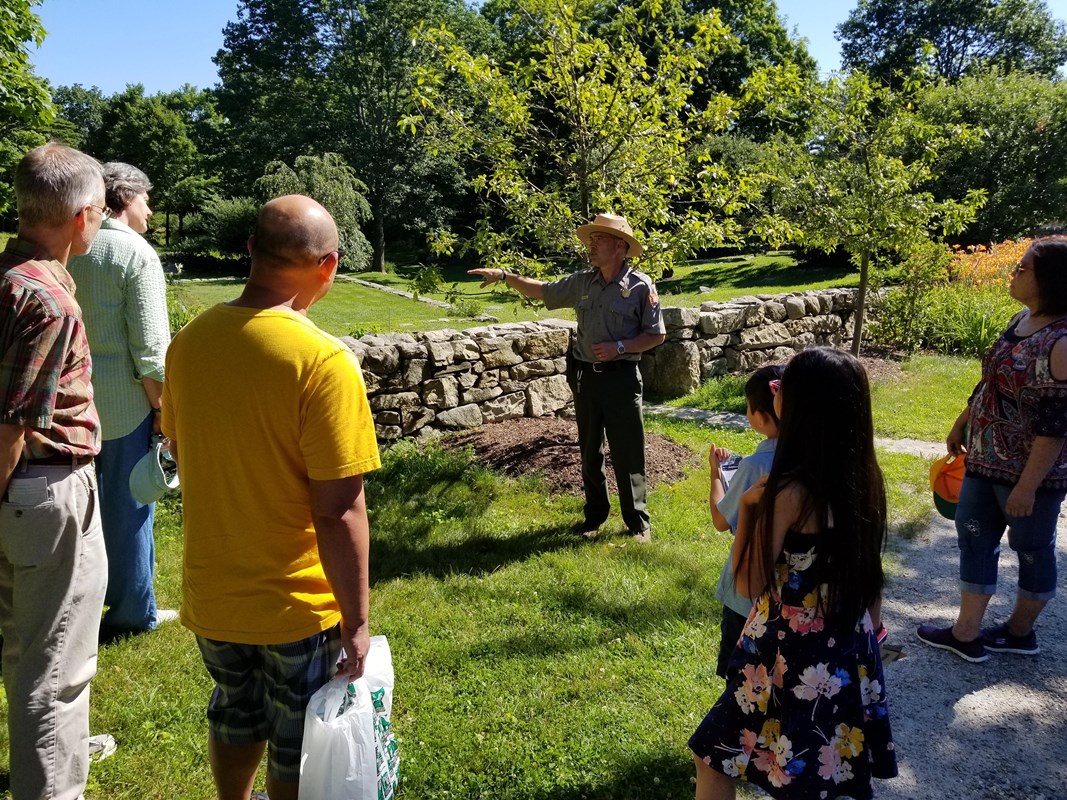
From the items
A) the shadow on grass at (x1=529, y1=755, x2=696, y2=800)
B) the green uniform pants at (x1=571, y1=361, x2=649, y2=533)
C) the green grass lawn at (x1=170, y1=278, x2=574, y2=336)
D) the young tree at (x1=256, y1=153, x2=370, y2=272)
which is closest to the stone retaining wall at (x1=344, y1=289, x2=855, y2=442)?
the green uniform pants at (x1=571, y1=361, x2=649, y2=533)

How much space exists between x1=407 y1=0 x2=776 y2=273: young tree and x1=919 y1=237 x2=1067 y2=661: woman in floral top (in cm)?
289

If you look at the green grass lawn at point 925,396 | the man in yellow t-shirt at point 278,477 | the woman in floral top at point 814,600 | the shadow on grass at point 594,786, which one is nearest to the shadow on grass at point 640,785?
the shadow on grass at point 594,786

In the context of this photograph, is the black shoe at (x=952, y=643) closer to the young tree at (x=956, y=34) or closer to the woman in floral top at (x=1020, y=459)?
the woman in floral top at (x=1020, y=459)

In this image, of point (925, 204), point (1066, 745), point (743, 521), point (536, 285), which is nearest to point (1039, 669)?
point (1066, 745)

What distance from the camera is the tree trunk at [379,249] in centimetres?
2689

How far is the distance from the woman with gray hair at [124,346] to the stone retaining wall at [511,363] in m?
2.60

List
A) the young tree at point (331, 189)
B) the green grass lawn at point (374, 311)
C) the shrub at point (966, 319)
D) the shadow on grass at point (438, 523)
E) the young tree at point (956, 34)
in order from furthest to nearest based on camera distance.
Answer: the young tree at point (956, 34)
the young tree at point (331, 189)
the green grass lawn at point (374, 311)
the shrub at point (966, 319)
the shadow on grass at point (438, 523)

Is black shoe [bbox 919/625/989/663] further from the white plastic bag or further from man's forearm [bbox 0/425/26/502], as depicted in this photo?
man's forearm [bbox 0/425/26/502]

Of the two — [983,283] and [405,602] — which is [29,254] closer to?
[405,602]

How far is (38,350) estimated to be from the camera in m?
2.06

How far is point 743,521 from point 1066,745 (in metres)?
2.03

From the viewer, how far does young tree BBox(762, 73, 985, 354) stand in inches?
316

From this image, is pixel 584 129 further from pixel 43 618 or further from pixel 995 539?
pixel 43 618

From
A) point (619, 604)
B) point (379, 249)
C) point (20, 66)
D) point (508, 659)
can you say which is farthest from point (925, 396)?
point (379, 249)
